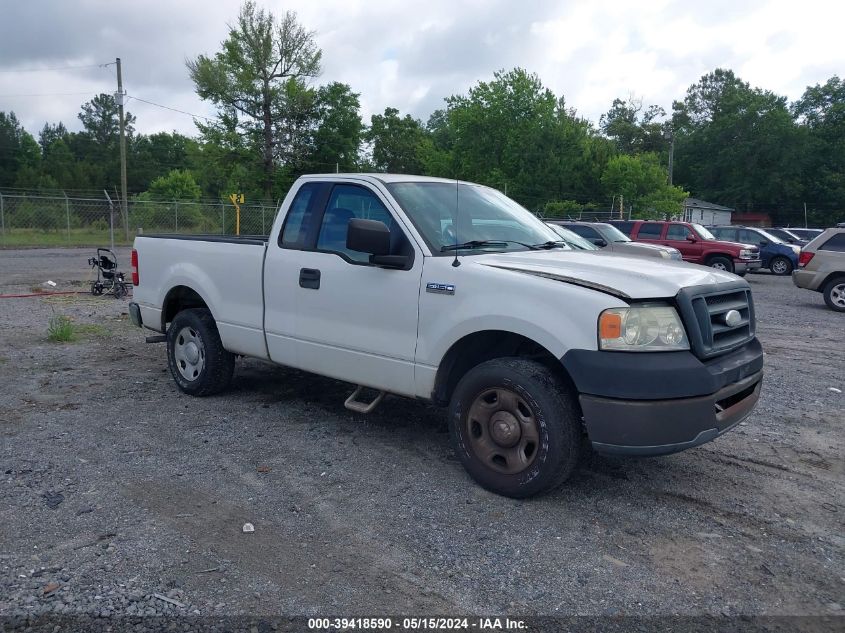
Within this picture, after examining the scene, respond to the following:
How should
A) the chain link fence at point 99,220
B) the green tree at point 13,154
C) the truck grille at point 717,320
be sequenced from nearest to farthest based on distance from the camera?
the truck grille at point 717,320
the chain link fence at point 99,220
the green tree at point 13,154

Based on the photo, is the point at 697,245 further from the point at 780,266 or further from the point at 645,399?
the point at 645,399

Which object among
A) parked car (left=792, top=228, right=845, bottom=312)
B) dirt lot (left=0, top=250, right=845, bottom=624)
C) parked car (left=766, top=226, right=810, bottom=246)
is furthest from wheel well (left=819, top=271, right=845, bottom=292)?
parked car (left=766, top=226, right=810, bottom=246)

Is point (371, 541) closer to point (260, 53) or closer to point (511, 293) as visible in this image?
point (511, 293)

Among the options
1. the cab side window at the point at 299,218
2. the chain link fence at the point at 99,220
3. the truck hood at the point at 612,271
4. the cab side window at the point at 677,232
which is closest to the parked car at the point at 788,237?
the cab side window at the point at 677,232

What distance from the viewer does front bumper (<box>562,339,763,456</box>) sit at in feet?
11.8

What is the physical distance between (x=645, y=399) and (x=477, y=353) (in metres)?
1.22

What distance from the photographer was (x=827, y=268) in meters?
14.5

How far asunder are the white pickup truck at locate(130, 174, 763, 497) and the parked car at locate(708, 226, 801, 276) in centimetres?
2155

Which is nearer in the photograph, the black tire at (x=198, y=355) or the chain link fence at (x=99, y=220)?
the black tire at (x=198, y=355)

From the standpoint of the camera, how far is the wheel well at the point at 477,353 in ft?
13.9

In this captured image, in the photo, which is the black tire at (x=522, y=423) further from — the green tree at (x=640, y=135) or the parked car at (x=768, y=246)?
the green tree at (x=640, y=135)

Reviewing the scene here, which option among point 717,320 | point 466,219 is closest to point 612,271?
point 717,320

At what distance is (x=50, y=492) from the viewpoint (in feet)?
13.5

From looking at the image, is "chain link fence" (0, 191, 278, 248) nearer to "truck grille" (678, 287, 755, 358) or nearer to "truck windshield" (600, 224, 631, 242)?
"truck windshield" (600, 224, 631, 242)
